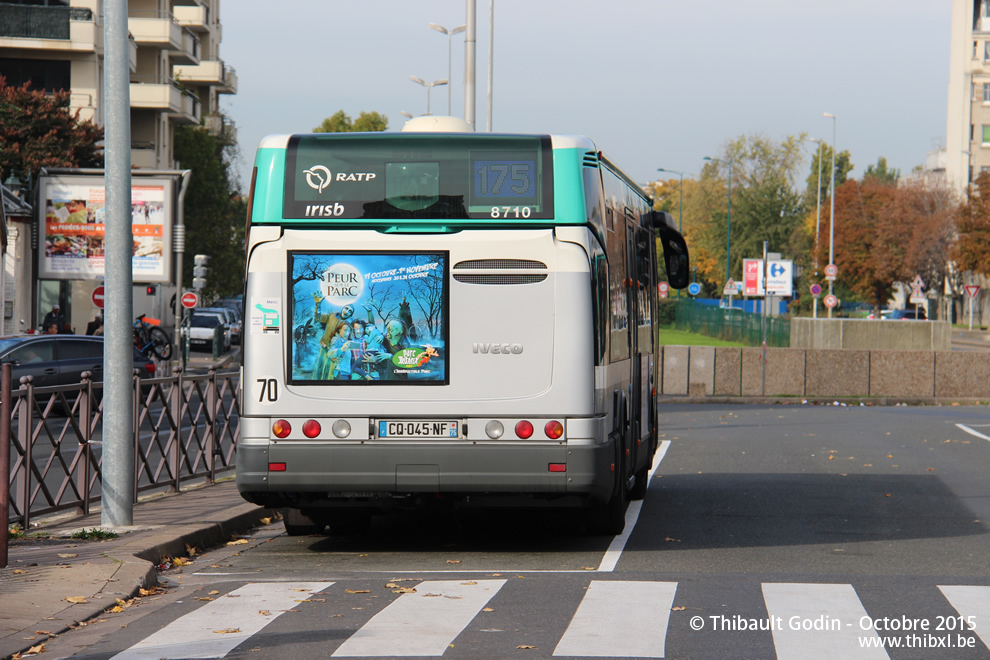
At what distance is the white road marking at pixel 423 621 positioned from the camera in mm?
6387

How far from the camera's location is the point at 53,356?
25328 mm

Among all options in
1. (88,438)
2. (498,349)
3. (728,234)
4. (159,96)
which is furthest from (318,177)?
(728,234)

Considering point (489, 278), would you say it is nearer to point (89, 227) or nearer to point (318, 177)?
point (318, 177)

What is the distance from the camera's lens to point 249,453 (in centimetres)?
966

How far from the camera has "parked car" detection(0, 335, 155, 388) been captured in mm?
24641

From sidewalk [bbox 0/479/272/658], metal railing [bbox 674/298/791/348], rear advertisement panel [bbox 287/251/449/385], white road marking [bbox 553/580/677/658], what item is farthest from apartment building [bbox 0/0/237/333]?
white road marking [bbox 553/580/677/658]

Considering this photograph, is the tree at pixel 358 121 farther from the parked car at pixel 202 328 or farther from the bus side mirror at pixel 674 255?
the bus side mirror at pixel 674 255

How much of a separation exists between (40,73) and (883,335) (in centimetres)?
3236

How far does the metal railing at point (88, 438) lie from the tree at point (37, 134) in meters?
30.0

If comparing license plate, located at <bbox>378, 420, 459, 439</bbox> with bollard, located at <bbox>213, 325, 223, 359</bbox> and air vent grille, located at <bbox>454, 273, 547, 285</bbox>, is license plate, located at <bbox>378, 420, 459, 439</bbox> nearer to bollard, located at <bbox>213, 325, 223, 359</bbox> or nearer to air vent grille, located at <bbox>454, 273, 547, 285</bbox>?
air vent grille, located at <bbox>454, 273, 547, 285</bbox>

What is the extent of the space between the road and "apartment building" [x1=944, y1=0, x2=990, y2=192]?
292 ft

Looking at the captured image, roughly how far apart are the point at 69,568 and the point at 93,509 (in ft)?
12.4

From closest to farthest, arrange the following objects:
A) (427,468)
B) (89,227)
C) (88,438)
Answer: (427,468), (88,438), (89,227)

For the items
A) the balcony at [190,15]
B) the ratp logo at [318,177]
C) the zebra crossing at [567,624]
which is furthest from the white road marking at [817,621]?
the balcony at [190,15]
